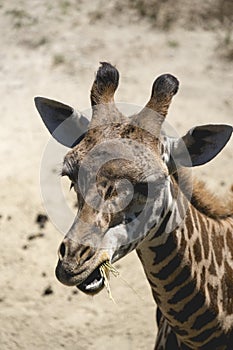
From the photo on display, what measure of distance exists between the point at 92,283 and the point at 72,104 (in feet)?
23.1

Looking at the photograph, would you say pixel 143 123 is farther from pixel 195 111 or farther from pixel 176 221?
pixel 195 111

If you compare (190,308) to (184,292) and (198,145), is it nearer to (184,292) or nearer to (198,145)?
(184,292)

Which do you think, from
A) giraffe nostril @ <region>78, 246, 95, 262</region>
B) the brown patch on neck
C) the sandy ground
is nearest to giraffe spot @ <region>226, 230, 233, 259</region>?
the brown patch on neck

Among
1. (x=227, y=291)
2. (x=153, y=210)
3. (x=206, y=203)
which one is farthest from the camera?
(x=206, y=203)

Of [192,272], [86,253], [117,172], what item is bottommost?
[192,272]

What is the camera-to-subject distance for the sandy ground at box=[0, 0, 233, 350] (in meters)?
8.21

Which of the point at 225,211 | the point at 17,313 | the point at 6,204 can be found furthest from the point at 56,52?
the point at 225,211

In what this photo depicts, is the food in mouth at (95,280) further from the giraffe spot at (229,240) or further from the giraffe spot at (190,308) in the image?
the giraffe spot at (229,240)

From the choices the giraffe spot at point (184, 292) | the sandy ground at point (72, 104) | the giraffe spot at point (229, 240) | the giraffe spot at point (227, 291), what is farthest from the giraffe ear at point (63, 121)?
the sandy ground at point (72, 104)

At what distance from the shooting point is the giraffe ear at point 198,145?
519cm

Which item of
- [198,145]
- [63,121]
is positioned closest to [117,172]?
[198,145]

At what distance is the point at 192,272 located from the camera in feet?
17.9

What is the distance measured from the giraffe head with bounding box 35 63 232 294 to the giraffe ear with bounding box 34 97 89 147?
0.07 m

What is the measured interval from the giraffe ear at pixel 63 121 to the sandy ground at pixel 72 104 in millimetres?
1645
